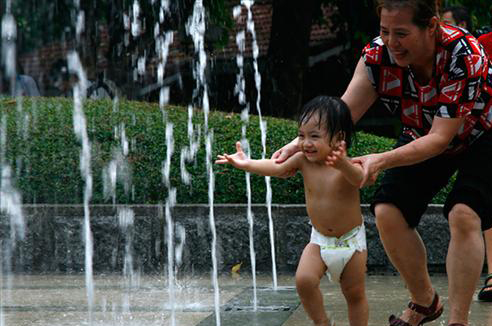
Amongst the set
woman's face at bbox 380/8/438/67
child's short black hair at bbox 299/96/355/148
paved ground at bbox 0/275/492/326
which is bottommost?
paved ground at bbox 0/275/492/326

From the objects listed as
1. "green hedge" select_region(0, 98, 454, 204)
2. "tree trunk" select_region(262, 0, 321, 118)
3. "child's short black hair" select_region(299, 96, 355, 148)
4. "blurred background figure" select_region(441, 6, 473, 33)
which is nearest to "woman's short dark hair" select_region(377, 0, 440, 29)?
"child's short black hair" select_region(299, 96, 355, 148)

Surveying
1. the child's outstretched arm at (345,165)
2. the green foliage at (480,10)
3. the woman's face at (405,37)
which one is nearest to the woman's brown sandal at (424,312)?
the child's outstretched arm at (345,165)

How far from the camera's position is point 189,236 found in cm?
712

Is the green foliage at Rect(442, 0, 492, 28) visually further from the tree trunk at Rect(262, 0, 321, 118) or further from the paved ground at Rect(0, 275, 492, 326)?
the paved ground at Rect(0, 275, 492, 326)

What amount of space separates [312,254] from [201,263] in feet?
10.6

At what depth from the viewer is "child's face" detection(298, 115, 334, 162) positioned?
376 centimetres

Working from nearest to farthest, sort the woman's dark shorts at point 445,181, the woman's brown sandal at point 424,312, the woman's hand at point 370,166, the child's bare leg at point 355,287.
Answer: the woman's hand at point 370,166, the woman's dark shorts at point 445,181, the child's bare leg at point 355,287, the woman's brown sandal at point 424,312

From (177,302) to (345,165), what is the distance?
A: 7.26 ft

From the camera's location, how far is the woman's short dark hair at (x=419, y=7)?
11.3 feet

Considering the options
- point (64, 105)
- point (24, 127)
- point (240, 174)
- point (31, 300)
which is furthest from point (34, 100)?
point (31, 300)

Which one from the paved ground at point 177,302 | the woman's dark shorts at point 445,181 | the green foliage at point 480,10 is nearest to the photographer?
the woman's dark shorts at point 445,181

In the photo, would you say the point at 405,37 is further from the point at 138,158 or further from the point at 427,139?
the point at 138,158

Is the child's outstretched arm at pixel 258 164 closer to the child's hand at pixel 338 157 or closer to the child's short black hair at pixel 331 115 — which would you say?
the child's short black hair at pixel 331 115

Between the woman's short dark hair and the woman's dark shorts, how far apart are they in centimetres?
63
